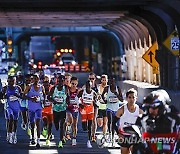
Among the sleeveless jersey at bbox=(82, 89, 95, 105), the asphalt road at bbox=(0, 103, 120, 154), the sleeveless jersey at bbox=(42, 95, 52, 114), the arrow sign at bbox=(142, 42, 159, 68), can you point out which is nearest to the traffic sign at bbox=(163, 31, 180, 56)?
the arrow sign at bbox=(142, 42, 159, 68)

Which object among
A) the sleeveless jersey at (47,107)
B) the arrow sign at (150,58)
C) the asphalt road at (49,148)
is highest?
the arrow sign at (150,58)

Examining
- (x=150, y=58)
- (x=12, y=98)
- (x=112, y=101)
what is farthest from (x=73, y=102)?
(x=150, y=58)

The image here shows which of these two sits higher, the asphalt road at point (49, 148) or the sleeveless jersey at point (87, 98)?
the sleeveless jersey at point (87, 98)

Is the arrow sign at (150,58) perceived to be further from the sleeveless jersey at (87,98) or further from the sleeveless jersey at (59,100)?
the sleeveless jersey at (59,100)

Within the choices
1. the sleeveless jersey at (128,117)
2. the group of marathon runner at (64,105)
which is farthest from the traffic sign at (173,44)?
the sleeveless jersey at (128,117)

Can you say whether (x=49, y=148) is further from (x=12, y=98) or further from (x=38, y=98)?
(x=12, y=98)

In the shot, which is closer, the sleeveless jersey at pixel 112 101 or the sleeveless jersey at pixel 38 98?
the sleeveless jersey at pixel 38 98

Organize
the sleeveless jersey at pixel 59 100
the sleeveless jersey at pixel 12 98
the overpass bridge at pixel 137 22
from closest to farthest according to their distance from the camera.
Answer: the sleeveless jersey at pixel 59 100 → the sleeveless jersey at pixel 12 98 → the overpass bridge at pixel 137 22

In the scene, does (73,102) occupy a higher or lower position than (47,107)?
higher

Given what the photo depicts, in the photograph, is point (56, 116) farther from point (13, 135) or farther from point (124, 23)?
point (124, 23)

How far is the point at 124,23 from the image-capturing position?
34406 mm

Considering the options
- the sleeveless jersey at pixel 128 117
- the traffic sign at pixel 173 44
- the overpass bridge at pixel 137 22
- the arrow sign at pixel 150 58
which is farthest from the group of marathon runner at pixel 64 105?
the arrow sign at pixel 150 58

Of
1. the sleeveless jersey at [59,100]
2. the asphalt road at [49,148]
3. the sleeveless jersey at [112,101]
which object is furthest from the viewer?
the sleeveless jersey at [112,101]

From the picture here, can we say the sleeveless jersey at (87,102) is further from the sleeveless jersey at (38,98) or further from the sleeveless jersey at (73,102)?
the sleeveless jersey at (38,98)
